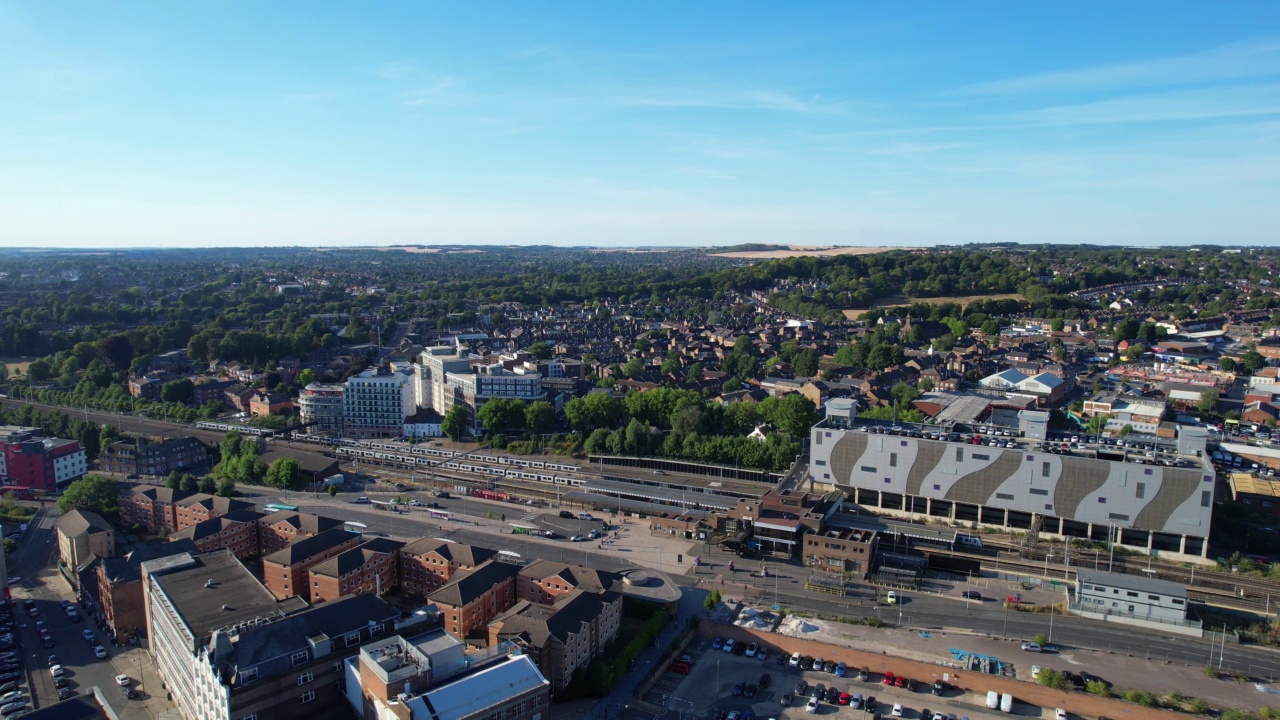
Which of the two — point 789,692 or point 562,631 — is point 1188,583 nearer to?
point 789,692

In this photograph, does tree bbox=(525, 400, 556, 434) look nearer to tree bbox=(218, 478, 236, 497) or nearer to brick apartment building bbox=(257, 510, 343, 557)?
tree bbox=(218, 478, 236, 497)

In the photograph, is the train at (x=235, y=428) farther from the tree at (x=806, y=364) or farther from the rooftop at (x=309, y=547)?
the tree at (x=806, y=364)

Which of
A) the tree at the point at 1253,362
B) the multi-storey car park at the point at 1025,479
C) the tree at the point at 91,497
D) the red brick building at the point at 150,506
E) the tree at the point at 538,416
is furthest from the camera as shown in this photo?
the tree at the point at 1253,362

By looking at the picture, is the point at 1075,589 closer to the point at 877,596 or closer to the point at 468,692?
the point at 877,596

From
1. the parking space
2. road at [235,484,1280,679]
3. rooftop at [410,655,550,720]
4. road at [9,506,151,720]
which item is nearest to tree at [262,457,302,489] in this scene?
road at [235,484,1280,679]

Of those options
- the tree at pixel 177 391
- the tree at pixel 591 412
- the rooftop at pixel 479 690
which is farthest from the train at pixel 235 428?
the rooftop at pixel 479 690
